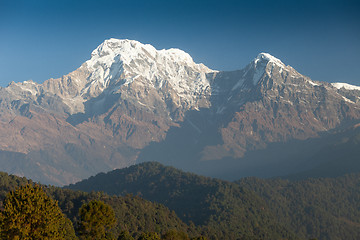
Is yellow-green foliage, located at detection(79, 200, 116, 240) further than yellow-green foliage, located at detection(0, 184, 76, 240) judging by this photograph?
Yes

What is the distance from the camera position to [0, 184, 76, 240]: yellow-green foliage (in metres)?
79.2

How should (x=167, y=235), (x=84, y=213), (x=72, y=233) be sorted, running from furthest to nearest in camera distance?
1. (x=72, y=233)
2. (x=167, y=235)
3. (x=84, y=213)

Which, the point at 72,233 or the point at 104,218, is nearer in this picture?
the point at 104,218

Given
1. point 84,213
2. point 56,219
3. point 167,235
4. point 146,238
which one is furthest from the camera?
point 167,235

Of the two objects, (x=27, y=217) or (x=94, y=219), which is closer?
(x=27, y=217)

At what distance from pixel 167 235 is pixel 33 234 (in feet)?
191

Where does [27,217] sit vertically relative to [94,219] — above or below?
above

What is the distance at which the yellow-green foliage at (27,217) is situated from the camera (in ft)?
260

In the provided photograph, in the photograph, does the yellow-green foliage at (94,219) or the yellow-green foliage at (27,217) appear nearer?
the yellow-green foliage at (27,217)

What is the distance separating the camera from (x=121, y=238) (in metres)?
136

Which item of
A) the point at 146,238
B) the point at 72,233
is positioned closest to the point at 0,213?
the point at 146,238

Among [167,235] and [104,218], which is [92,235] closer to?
[104,218]

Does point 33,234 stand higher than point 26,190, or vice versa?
point 26,190

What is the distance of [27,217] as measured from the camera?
80.6 m
